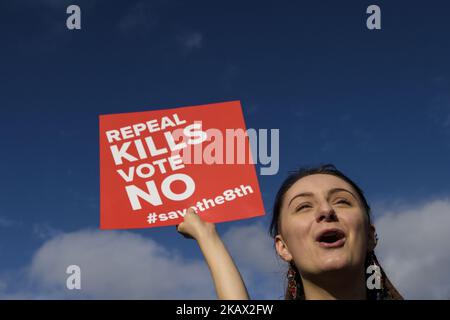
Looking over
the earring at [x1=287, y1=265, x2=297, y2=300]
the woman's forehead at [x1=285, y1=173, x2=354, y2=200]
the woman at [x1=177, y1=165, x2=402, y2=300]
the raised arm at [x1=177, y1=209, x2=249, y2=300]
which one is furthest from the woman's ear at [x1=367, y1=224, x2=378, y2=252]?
the raised arm at [x1=177, y1=209, x2=249, y2=300]

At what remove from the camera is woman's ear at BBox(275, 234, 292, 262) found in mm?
3855

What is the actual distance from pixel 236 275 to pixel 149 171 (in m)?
1.33

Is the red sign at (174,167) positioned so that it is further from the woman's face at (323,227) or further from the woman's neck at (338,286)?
the woman's neck at (338,286)

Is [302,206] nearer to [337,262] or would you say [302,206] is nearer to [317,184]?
[317,184]

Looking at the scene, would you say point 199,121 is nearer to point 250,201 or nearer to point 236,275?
point 250,201

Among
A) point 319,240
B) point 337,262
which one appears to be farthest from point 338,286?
point 319,240

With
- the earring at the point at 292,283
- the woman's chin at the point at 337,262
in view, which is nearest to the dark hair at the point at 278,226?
the earring at the point at 292,283

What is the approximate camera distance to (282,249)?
12.8 ft

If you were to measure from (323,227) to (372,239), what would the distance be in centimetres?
55

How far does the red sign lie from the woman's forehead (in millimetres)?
491
